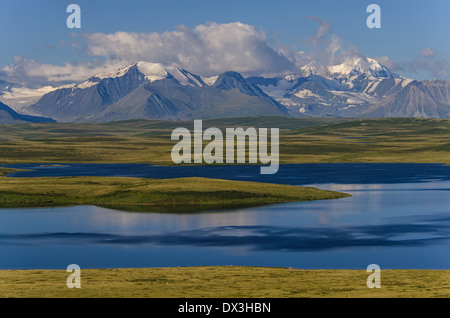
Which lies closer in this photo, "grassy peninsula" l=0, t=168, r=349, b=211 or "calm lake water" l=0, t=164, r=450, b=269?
"calm lake water" l=0, t=164, r=450, b=269

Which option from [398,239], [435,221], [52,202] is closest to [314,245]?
[398,239]

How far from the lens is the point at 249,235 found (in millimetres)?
92375

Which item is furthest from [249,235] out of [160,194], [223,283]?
[160,194]

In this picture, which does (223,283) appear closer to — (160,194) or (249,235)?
(249,235)

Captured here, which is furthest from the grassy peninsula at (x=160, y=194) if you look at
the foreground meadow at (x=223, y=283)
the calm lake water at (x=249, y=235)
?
the foreground meadow at (x=223, y=283)

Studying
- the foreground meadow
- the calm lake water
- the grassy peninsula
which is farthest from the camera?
the grassy peninsula

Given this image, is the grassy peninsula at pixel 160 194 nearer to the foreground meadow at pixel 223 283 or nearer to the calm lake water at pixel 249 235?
the calm lake water at pixel 249 235

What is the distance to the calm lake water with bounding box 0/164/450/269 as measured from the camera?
250ft

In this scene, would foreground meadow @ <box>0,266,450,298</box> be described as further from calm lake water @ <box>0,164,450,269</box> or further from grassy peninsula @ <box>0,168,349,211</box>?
grassy peninsula @ <box>0,168,349,211</box>

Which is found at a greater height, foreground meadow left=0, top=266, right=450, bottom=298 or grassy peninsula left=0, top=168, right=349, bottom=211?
grassy peninsula left=0, top=168, right=349, bottom=211

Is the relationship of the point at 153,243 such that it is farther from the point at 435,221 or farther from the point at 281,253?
the point at 435,221

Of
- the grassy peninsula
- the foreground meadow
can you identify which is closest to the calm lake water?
the grassy peninsula
